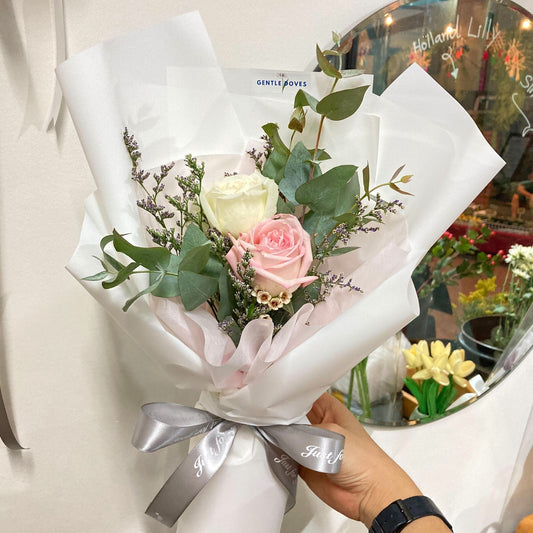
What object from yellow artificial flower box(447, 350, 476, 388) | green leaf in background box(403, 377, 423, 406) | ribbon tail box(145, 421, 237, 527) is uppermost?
ribbon tail box(145, 421, 237, 527)

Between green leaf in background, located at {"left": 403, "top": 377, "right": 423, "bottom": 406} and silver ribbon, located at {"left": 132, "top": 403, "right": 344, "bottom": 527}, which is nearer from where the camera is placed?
silver ribbon, located at {"left": 132, "top": 403, "right": 344, "bottom": 527}

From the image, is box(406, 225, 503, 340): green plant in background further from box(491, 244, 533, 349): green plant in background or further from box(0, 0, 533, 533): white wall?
box(0, 0, 533, 533): white wall

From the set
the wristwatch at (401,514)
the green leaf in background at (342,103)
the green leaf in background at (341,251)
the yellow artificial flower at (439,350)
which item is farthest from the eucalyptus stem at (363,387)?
the green leaf in background at (342,103)

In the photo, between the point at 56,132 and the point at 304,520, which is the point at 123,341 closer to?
→ the point at 56,132

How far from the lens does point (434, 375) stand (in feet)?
3.25

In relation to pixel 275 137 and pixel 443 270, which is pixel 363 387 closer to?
pixel 443 270

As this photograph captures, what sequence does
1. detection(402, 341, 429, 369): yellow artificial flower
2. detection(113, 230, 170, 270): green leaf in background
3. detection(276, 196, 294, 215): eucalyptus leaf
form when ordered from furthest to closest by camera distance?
detection(402, 341, 429, 369): yellow artificial flower → detection(276, 196, 294, 215): eucalyptus leaf → detection(113, 230, 170, 270): green leaf in background

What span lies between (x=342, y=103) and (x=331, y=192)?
0.11m

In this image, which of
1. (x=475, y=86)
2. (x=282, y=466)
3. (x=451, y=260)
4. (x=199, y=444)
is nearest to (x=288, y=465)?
(x=282, y=466)

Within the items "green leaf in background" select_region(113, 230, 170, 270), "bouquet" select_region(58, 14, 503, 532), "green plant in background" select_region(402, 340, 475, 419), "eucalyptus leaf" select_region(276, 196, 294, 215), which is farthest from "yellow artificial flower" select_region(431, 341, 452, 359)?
"green leaf in background" select_region(113, 230, 170, 270)

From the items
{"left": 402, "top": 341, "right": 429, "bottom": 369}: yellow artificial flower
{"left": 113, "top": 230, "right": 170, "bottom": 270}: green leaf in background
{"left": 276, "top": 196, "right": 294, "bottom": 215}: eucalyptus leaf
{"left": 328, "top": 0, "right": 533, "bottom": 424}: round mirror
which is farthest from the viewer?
{"left": 402, "top": 341, "right": 429, "bottom": 369}: yellow artificial flower

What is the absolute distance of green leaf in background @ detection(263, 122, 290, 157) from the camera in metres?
0.65

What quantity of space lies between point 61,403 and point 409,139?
611 millimetres

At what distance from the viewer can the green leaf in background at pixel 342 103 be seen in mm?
635
